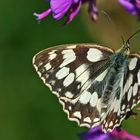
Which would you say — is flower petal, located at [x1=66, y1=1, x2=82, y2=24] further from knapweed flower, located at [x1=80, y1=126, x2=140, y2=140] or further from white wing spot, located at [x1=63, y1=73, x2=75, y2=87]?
knapweed flower, located at [x1=80, y1=126, x2=140, y2=140]

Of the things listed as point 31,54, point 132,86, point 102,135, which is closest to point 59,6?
point 132,86

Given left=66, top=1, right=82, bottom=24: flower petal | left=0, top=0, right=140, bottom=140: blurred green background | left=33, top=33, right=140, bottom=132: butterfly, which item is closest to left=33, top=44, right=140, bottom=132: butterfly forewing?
left=33, top=33, right=140, bottom=132: butterfly

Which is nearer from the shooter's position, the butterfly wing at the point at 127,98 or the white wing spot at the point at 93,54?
the butterfly wing at the point at 127,98

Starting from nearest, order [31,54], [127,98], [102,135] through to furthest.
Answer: [127,98] < [102,135] < [31,54]

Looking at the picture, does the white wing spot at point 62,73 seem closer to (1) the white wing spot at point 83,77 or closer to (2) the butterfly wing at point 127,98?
(1) the white wing spot at point 83,77

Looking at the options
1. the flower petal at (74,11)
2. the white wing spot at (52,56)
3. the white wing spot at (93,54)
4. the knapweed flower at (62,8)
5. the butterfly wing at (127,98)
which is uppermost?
the knapweed flower at (62,8)

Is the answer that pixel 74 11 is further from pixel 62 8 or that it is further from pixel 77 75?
pixel 77 75

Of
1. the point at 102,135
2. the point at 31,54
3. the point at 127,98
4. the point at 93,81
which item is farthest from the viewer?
the point at 31,54

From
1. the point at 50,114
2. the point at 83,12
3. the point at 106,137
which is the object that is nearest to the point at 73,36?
the point at 83,12

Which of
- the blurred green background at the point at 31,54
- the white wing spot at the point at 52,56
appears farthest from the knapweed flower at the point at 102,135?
the blurred green background at the point at 31,54
